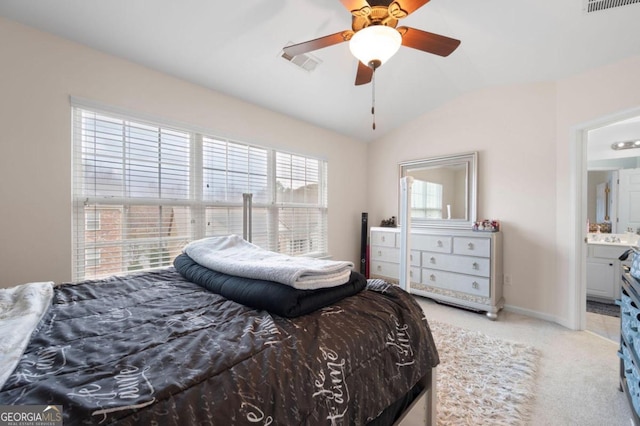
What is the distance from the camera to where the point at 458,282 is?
3189mm

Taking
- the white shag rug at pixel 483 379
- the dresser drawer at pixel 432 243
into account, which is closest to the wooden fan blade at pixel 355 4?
the white shag rug at pixel 483 379

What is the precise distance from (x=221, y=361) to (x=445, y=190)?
359 centimetres

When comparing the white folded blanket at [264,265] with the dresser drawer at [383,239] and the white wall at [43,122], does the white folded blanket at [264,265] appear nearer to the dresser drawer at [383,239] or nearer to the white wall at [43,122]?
the white wall at [43,122]

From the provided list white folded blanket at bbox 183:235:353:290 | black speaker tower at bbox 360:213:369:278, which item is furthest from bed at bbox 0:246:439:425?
black speaker tower at bbox 360:213:369:278

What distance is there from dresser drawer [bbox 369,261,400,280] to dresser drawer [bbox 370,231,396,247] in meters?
0.28

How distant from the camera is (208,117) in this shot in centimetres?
265

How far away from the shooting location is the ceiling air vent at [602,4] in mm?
1864

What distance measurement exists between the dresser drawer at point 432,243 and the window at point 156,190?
1.72m

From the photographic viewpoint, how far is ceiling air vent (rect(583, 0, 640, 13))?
73.4 inches

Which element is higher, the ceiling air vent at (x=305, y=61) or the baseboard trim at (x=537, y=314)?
the ceiling air vent at (x=305, y=61)

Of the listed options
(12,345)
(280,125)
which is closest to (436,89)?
(280,125)

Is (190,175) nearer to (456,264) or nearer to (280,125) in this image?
(280,125)

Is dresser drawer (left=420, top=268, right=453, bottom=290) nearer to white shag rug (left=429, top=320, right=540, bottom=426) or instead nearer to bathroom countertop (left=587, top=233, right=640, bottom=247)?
white shag rug (left=429, top=320, right=540, bottom=426)

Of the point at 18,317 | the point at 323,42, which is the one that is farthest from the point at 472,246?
the point at 18,317
